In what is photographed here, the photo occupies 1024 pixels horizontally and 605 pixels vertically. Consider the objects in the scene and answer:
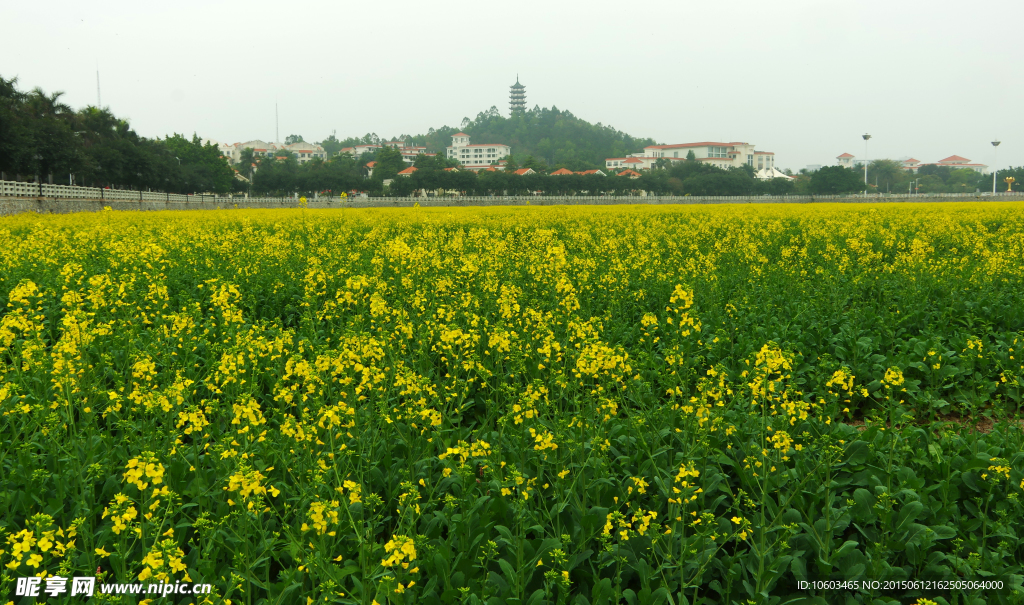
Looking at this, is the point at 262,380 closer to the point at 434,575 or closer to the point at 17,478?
the point at 17,478

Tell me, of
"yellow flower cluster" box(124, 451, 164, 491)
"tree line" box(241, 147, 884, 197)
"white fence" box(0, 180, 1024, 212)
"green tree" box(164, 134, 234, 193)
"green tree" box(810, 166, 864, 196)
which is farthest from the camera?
"green tree" box(810, 166, 864, 196)

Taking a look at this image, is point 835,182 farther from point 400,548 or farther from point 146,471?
point 146,471

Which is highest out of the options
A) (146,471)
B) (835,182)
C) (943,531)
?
(835,182)

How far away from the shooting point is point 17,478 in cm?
404

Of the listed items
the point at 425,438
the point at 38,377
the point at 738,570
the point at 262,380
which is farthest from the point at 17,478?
the point at 738,570

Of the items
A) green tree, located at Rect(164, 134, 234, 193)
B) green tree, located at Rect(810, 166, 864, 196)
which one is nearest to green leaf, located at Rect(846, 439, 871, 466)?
green tree, located at Rect(164, 134, 234, 193)

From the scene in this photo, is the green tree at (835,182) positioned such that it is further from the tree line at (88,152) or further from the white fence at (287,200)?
the tree line at (88,152)

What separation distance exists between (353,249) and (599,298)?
276 inches

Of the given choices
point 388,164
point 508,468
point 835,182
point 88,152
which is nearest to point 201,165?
point 388,164

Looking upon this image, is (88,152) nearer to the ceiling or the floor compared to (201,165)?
nearer to the floor

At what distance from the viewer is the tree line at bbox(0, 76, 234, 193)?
4700 centimetres

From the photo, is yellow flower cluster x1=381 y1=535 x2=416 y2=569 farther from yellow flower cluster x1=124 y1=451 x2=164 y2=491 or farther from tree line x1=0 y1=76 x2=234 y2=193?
tree line x1=0 y1=76 x2=234 y2=193

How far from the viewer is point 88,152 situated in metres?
64.1

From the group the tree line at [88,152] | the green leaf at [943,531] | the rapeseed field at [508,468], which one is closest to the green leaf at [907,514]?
the rapeseed field at [508,468]
